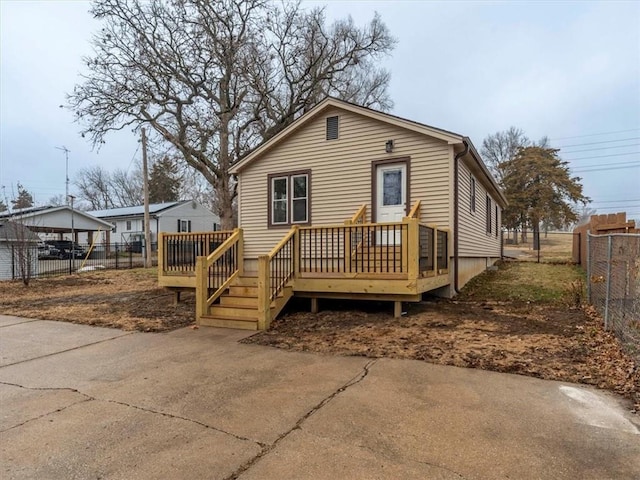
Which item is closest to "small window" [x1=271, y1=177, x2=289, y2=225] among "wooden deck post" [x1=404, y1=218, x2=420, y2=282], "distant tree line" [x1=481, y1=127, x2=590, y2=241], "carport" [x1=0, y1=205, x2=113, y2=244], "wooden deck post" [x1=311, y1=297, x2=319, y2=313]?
"wooden deck post" [x1=311, y1=297, x2=319, y2=313]

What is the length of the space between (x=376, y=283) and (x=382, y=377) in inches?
110

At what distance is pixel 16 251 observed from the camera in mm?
14672

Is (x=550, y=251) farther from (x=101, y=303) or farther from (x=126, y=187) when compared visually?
(x=126, y=187)

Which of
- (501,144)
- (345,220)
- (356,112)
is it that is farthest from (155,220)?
(501,144)

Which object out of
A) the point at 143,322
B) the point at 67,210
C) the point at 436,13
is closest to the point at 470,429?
the point at 143,322

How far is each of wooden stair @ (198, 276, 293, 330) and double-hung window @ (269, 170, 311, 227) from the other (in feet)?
9.88

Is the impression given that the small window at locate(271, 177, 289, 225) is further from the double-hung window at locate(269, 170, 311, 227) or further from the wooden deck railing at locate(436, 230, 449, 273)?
the wooden deck railing at locate(436, 230, 449, 273)

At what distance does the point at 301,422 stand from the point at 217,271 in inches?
191

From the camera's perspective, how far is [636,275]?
517cm

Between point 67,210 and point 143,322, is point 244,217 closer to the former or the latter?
point 143,322

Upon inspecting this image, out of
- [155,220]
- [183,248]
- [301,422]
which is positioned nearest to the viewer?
[301,422]

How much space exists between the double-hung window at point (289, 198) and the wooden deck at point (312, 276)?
2.12m

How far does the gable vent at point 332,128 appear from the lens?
32.3ft

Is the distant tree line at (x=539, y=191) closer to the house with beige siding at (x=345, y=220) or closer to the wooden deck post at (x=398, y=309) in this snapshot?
the house with beige siding at (x=345, y=220)
